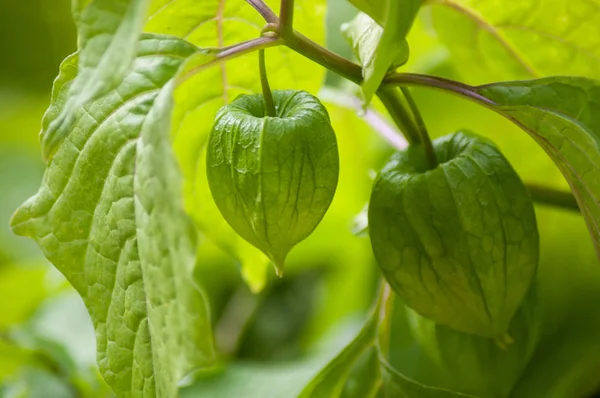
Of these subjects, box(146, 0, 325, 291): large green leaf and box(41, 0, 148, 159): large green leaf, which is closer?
box(41, 0, 148, 159): large green leaf

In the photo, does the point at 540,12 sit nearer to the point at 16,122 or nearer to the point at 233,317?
the point at 233,317

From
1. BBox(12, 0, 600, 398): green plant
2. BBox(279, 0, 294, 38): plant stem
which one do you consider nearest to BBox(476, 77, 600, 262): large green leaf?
BBox(12, 0, 600, 398): green plant

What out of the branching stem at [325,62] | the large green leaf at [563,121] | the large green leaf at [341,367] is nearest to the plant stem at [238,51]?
the branching stem at [325,62]

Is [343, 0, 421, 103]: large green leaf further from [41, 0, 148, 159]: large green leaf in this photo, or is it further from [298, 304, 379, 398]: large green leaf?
[298, 304, 379, 398]: large green leaf

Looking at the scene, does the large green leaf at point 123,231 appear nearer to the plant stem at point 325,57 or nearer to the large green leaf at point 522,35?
the plant stem at point 325,57

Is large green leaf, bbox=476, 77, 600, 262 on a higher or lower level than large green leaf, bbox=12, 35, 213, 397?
higher

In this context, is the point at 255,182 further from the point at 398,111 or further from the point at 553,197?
the point at 553,197
